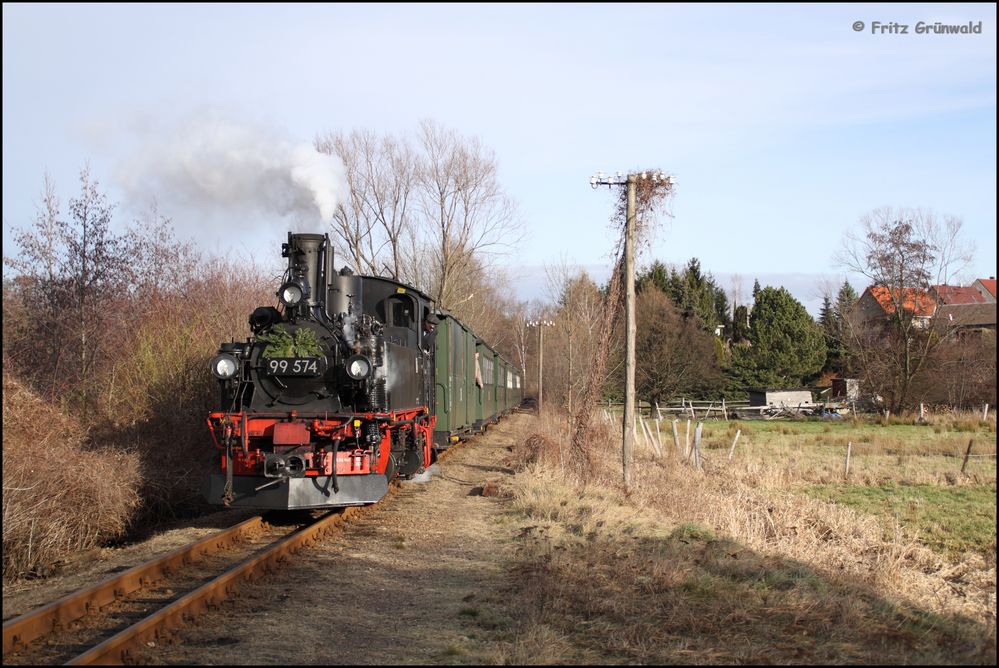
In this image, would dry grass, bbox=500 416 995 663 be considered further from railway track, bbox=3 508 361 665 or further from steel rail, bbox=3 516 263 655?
steel rail, bbox=3 516 263 655

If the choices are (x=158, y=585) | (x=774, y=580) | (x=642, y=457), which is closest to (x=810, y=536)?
(x=774, y=580)

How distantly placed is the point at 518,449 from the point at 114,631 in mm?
12686

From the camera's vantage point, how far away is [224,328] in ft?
59.4

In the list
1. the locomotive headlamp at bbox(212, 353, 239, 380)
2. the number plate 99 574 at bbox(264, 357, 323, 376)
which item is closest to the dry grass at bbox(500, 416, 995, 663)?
the number plate 99 574 at bbox(264, 357, 323, 376)

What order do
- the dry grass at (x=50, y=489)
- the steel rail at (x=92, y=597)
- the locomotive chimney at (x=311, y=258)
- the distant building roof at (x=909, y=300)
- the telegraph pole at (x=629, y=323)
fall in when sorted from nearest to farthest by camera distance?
the steel rail at (x=92, y=597) → the dry grass at (x=50, y=489) → the locomotive chimney at (x=311, y=258) → the telegraph pole at (x=629, y=323) → the distant building roof at (x=909, y=300)

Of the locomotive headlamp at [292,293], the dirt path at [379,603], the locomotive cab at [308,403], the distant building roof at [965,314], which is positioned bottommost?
the dirt path at [379,603]

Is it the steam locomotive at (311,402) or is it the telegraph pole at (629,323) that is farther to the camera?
the telegraph pole at (629,323)

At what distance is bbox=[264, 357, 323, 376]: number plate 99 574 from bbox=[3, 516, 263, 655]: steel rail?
2068 mm

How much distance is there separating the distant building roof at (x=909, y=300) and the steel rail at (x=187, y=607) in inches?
1477

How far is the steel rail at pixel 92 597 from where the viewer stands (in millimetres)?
5723

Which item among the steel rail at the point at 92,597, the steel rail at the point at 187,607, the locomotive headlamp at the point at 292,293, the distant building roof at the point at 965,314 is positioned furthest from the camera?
the distant building roof at the point at 965,314

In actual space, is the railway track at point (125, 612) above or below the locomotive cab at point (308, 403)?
below

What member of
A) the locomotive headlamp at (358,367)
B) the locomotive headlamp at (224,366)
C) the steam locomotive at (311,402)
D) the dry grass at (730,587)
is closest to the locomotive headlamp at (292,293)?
the steam locomotive at (311,402)

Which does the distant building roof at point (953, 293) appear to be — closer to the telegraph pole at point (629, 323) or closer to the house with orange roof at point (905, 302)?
the house with orange roof at point (905, 302)
